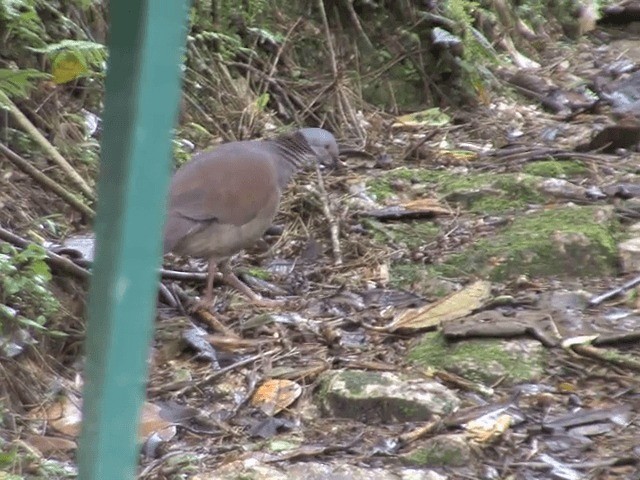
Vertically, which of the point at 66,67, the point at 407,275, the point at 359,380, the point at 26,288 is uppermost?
the point at 66,67

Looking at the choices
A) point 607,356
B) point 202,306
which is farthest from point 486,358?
point 202,306

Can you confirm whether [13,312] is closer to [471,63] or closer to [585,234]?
[585,234]

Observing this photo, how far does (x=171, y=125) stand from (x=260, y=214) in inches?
158

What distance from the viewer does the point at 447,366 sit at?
388 cm

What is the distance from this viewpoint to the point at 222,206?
4.82 metres

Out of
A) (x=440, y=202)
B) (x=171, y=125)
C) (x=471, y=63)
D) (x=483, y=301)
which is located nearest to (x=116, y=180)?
(x=171, y=125)

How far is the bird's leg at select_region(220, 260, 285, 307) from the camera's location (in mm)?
4809

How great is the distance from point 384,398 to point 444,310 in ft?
3.32

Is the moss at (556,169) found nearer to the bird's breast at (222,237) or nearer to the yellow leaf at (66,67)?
the bird's breast at (222,237)

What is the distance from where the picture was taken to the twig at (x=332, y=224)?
17.5ft

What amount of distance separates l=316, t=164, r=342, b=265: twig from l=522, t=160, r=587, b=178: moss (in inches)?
49.9

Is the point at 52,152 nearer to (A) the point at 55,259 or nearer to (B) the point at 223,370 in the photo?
(A) the point at 55,259

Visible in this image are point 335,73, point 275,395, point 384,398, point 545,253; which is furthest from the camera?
point 335,73

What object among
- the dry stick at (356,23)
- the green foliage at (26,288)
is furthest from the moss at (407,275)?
the dry stick at (356,23)
